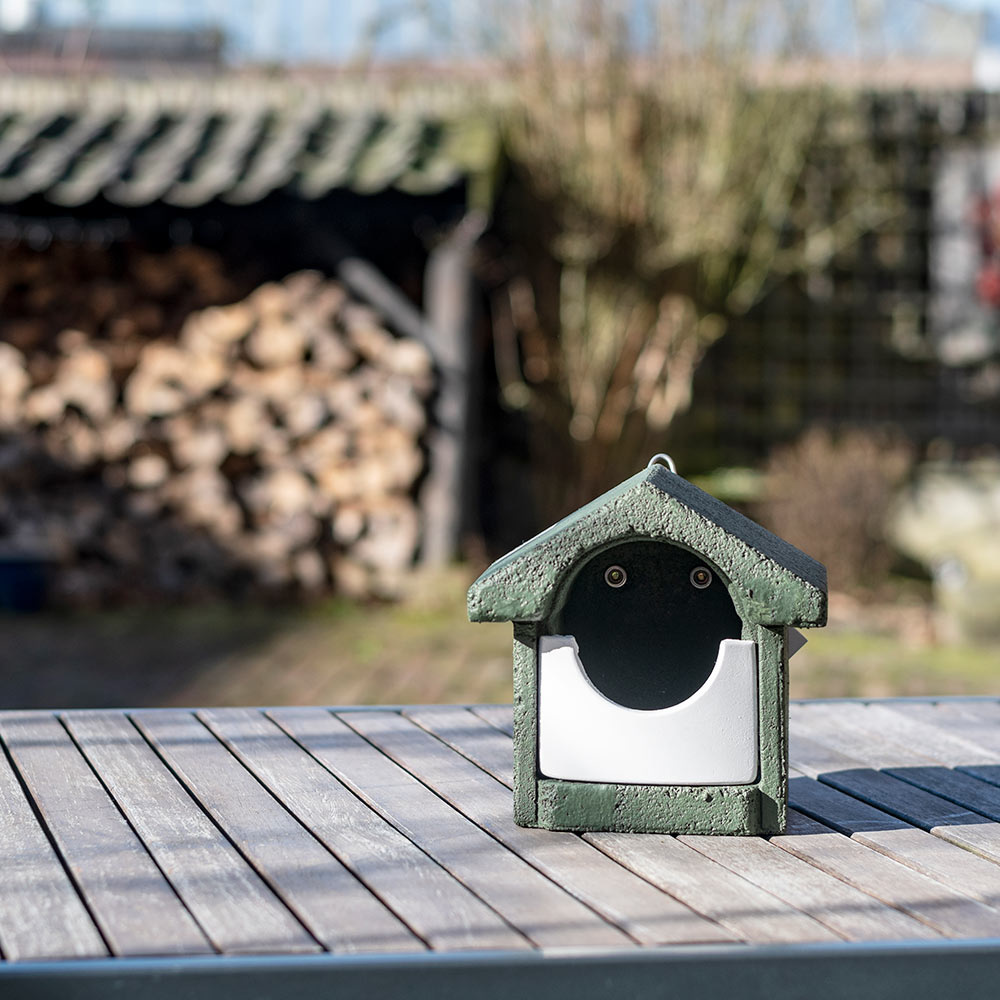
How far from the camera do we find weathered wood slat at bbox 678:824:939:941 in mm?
1319

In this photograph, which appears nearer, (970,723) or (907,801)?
(907,801)

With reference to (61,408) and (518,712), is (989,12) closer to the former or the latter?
(61,408)

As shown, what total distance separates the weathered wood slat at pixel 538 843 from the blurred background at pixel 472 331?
222 cm

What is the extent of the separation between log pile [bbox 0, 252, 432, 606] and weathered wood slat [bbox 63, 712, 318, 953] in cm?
355

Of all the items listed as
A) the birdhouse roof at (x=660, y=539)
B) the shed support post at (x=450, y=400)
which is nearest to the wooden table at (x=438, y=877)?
the birdhouse roof at (x=660, y=539)

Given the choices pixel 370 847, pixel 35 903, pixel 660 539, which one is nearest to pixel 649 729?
pixel 660 539

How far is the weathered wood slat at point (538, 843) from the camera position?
1324 millimetres

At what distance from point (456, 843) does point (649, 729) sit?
0.27m

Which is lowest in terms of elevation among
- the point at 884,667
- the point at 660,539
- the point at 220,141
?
the point at 884,667

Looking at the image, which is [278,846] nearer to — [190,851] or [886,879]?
[190,851]

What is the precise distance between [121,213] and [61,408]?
35.3 inches

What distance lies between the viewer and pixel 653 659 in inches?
66.1

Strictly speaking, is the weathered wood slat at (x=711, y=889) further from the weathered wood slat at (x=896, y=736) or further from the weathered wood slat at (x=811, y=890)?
the weathered wood slat at (x=896, y=736)

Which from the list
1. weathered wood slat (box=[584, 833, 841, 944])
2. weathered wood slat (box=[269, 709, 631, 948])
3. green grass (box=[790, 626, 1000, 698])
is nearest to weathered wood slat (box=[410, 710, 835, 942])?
weathered wood slat (box=[584, 833, 841, 944])
